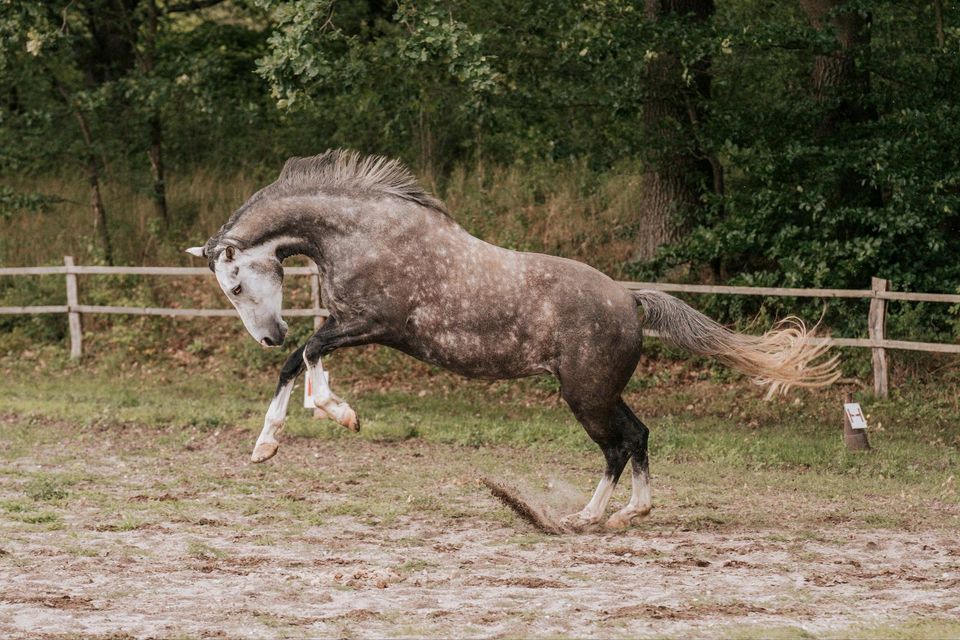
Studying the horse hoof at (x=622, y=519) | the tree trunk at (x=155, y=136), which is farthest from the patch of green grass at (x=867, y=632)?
the tree trunk at (x=155, y=136)

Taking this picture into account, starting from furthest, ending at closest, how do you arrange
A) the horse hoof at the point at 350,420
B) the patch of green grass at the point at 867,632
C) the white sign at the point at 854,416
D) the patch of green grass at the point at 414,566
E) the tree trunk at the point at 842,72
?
the tree trunk at the point at 842,72 → the white sign at the point at 854,416 → the horse hoof at the point at 350,420 → the patch of green grass at the point at 414,566 → the patch of green grass at the point at 867,632

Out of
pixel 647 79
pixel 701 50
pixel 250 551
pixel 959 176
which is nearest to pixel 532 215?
pixel 647 79

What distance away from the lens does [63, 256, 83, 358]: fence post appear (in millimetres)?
15945

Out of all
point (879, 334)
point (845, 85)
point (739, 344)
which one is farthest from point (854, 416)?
point (845, 85)

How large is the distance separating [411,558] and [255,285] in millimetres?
1961

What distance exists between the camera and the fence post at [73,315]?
52.3ft

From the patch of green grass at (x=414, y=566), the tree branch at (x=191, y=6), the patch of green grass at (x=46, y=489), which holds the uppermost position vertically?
the tree branch at (x=191, y=6)

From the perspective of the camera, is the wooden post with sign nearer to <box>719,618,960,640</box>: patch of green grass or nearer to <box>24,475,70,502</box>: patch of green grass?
<box>719,618,960,640</box>: patch of green grass

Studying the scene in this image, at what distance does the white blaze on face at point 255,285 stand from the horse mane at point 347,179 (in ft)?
1.41

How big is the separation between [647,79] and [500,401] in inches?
160

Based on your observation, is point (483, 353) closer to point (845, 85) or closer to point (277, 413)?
point (277, 413)

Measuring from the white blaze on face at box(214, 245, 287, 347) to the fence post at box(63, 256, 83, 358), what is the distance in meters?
9.16

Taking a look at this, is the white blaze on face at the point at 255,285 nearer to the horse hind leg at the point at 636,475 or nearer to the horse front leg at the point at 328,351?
the horse front leg at the point at 328,351

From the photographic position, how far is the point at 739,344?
26.5ft
